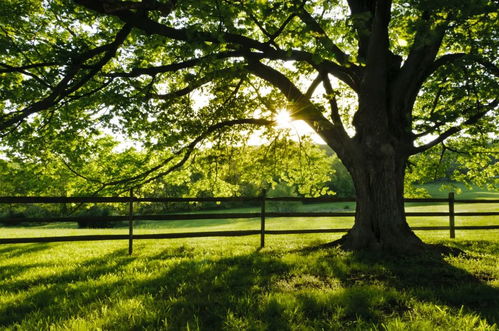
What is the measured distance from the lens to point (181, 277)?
5461mm

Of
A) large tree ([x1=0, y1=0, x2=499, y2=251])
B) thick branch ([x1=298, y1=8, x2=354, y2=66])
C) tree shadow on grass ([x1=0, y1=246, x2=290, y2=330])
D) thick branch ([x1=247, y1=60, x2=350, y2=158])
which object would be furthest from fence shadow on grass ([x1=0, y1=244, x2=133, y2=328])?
thick branch ([x1=247, y1=60, x2=350, y2=158])

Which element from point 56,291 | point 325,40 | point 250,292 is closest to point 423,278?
point 250,292

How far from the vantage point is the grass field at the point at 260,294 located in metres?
3.54

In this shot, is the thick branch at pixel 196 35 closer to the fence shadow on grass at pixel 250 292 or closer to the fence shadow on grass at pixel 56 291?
the fence shadow on grass at pixel 250 292

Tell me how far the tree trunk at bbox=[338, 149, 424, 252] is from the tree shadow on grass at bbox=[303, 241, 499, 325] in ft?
1.53

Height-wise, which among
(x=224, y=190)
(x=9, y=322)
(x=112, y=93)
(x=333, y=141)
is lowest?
(x=9, y=322)

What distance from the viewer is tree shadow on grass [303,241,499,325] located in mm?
4168

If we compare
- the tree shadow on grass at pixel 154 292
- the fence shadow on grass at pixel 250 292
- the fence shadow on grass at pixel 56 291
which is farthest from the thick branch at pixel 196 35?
the fence shadow on grass at pixel 56 291

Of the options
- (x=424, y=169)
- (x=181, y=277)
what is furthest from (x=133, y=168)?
(x=424, y=169)

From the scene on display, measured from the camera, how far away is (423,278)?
5.41m

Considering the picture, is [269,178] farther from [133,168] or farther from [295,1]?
[295,1]

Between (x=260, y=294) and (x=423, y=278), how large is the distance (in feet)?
9.88

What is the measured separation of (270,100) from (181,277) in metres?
5.31

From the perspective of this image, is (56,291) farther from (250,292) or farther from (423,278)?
(423,278)
